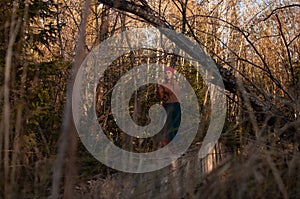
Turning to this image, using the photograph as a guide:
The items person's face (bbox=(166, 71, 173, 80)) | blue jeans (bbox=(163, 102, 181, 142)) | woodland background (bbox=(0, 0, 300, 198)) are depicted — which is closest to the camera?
woodland background (bbox=(0, 0, 300, 198))

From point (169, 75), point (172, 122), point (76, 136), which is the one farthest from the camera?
point (169, 75)

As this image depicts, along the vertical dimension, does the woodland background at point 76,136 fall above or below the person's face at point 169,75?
below

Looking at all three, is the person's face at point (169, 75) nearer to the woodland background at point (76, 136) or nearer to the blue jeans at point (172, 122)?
the blue jeans at point (172, 122)

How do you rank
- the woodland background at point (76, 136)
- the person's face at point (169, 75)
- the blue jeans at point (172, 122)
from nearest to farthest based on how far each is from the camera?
1. the woodland background at point (76, 136)
2. the blue jeans at point (172, 122)
3. the person's face at point (169, 75)

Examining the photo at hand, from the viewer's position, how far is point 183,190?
2.64 meters

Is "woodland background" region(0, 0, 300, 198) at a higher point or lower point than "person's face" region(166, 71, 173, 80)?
lower

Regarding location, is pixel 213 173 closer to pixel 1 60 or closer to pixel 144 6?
pixel 1 60

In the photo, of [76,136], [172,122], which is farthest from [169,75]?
[76,136]

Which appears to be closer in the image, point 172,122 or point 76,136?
point 76,136

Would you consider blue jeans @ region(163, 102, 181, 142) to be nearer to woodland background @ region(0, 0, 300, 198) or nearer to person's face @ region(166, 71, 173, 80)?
woodland background @ region(0, 0, 300, 198)

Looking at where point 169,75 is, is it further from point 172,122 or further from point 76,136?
point 76,136

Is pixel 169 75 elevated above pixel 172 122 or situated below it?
above

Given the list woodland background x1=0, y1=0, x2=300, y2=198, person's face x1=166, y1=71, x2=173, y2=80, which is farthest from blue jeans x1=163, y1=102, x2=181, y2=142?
person's face x1=166, y1=71, x2=173, y2=80

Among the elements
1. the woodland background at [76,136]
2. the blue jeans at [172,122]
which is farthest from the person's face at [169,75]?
the woodland background at [76,136]
